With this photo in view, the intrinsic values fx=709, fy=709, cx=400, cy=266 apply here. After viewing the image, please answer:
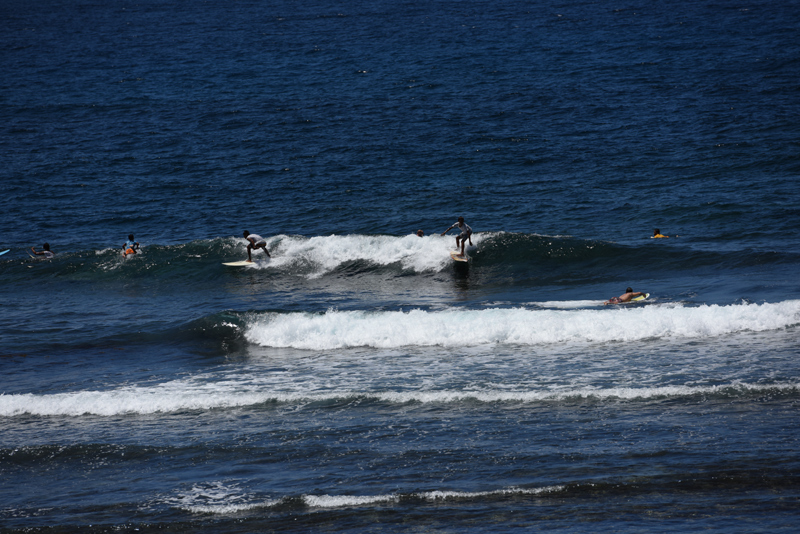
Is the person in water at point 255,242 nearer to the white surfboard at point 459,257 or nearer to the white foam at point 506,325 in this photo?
the white surfboard at point 459,257

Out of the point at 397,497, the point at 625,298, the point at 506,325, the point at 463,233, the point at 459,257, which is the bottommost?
the point at 397,497

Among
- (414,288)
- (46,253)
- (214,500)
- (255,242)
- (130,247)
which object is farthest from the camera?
(46,253)

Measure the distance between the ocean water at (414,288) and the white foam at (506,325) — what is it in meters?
0.08

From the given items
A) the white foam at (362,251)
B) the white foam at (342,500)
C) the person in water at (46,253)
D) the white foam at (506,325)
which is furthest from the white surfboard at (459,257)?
the person in water at (46,253)

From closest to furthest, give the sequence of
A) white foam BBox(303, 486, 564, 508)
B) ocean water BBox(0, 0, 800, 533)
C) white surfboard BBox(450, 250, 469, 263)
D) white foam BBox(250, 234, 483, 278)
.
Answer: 1. white foam BBox(303, 486, 564, 508)
2. ocean water BBox(0, 0, 800, 533)
3. white surfboard BBox(450, 250, 469, 263)
4. white foam BBox(250, 234, 483, 278)

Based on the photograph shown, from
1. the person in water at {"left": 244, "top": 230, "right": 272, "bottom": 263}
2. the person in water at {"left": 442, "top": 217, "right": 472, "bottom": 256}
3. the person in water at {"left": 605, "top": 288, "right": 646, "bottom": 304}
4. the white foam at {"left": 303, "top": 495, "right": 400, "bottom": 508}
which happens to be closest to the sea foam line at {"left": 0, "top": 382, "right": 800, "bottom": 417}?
the white foam at {"left": 303, "top": 495, "right": 400, "bottom": 508}

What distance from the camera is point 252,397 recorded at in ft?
47.6

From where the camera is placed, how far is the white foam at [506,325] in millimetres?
16766

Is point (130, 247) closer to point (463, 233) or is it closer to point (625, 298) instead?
point (463, 233)

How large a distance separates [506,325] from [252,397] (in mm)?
6695

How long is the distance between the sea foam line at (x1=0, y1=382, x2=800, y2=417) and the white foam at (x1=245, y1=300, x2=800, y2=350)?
3.69m

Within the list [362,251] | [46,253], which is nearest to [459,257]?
[362,251]

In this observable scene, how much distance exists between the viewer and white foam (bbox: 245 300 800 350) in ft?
55.0

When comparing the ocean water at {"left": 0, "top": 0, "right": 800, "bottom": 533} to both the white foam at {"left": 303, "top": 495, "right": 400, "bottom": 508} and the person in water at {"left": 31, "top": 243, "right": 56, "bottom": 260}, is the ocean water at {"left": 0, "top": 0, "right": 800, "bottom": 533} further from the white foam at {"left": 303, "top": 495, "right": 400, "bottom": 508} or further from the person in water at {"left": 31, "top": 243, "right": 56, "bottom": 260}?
the person in water at {"left": 31, "top": 243, "right": 56, "bottom": 260}
